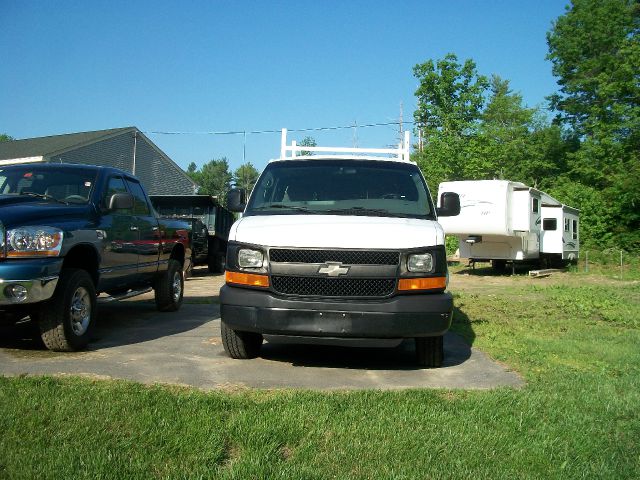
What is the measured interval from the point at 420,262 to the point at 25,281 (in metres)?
3.38

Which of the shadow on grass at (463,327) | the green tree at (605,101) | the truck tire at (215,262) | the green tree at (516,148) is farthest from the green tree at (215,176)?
the shadow on grass at (463,327)

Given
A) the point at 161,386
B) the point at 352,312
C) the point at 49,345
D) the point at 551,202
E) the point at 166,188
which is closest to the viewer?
the point at 161,386

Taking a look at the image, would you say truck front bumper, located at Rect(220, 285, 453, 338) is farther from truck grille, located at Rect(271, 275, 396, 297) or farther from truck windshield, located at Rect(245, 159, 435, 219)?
truck windshield, located at Rect(245, 159, 435, 219)

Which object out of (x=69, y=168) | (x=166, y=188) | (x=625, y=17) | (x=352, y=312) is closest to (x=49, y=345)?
(x=69, y=168)

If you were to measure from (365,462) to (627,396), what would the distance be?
2.48 metres

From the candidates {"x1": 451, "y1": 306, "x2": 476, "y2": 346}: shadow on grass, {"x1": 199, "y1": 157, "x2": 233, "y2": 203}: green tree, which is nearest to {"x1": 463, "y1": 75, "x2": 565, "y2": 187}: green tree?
{"x1": 451, "y1": 306, "x2": 476, "y2": 346}: shadow on grass

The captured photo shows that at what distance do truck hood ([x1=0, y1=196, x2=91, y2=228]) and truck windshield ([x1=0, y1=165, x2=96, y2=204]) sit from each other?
37cm

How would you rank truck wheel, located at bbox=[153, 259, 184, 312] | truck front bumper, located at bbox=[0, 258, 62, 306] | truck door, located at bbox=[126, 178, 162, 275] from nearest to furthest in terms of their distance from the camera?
truck front bumper, located at bbox=[0, 258, 62, 306]
truck door, located at bbox=[126, 178, 162, 275]
truck wheel, located at bbox=[153, 259, 184, 312]

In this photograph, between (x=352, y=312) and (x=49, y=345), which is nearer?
(x=352, y=312)

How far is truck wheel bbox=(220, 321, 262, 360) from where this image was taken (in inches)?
223

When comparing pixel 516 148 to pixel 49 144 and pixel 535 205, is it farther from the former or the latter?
pixel 49 144

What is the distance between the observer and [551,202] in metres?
22.3

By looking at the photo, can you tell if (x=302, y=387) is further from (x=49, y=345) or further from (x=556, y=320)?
(x=556, y=320)

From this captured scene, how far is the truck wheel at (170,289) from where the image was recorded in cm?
894
